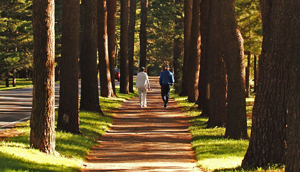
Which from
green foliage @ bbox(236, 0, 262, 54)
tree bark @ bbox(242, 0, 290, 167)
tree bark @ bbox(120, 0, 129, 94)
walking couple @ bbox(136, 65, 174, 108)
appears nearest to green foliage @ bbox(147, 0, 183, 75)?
tree bark @ bbox(120, 0, 129, 94)

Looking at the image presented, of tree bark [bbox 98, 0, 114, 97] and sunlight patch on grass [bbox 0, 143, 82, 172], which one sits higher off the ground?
tree bark [bbox 98, 0, 114, 97]

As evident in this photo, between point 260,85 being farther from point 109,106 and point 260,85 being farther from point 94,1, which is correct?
point 109,106

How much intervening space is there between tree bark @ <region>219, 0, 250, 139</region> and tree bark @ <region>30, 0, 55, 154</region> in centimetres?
526

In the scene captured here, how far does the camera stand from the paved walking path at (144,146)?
37.6 ft

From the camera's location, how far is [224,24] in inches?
598

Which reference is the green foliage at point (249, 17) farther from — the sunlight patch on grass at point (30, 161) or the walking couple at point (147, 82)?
the sunlight patch on grass at point (30, 161)

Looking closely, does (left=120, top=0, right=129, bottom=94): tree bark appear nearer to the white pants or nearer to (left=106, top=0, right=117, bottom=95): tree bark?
(left=106, top=0, right=117, bottom=95): tree bark

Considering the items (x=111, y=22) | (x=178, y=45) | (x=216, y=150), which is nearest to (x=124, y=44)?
(x=111, y=22)

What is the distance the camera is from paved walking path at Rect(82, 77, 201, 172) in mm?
11461

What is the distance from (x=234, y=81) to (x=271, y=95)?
481 cm

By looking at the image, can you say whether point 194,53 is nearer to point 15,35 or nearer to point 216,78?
point 216,78

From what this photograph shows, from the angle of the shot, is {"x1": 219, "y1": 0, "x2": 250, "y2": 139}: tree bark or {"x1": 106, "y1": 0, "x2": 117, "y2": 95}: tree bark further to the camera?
{"x1": 106, "y1": 0, "x2": 117, "y2": 95}: tree bark

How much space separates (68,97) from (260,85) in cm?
700

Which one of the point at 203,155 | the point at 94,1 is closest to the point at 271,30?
the point at 203,155
